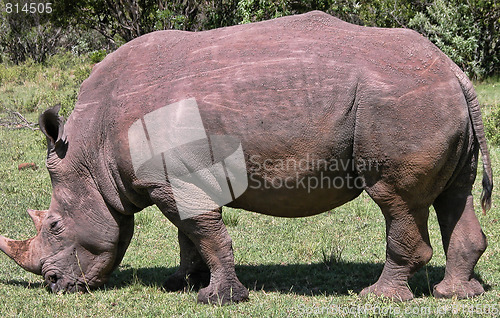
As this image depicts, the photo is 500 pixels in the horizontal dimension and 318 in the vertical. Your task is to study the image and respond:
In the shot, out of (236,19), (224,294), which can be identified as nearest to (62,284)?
(224,294)

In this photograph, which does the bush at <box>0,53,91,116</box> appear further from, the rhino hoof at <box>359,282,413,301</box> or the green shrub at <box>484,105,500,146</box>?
the rhino hoof at <box>359,282,413,301</box>

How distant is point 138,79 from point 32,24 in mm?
19365

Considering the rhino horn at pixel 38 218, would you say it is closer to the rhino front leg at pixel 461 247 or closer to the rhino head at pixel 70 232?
the rhino head at pixel 70 232

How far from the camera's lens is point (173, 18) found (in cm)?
1202

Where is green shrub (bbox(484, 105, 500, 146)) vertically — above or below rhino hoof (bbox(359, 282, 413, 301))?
below

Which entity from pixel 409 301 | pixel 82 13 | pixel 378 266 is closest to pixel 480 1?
pixel 82 13

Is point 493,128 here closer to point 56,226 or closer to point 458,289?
point 458,289

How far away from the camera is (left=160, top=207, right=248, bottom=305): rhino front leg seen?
5.26 m

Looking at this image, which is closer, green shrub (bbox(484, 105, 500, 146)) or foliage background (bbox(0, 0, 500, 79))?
green shrub (bbox(484, 105, 500, 146))

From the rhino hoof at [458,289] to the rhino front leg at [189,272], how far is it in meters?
2.03

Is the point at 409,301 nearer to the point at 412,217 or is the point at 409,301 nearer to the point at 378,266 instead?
the point at 412,217

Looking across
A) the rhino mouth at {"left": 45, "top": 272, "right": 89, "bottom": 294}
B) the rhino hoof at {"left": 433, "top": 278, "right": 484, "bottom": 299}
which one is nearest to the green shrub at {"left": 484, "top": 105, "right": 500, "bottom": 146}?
the rhino hoof at {"left": 433, "top": 278, "right": 484, "bottom": 299}

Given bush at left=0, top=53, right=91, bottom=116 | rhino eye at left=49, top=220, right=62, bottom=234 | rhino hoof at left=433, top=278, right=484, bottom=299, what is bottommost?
bush at left=0, top=53, right=91, bottom=116

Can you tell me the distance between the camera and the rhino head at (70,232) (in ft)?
18.3
